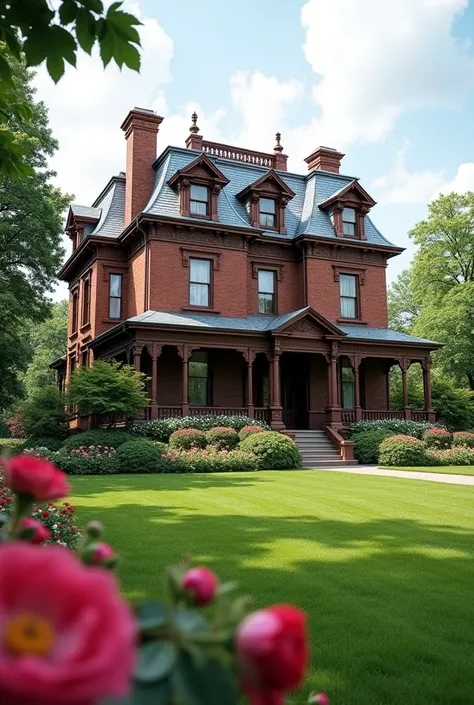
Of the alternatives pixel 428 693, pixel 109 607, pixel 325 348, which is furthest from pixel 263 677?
pixel 325 348

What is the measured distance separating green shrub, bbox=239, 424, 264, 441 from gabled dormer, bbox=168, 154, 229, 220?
9.51 m

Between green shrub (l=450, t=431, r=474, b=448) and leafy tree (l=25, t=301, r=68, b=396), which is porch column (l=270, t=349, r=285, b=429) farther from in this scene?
leafy tree (l=25, t=301, r=68, b=396)

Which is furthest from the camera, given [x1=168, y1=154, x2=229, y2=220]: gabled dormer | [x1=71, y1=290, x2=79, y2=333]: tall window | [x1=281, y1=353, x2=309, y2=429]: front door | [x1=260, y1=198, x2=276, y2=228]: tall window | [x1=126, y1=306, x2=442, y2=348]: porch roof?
[x1=71, y1=290, x2=79, y2=333]: tall window

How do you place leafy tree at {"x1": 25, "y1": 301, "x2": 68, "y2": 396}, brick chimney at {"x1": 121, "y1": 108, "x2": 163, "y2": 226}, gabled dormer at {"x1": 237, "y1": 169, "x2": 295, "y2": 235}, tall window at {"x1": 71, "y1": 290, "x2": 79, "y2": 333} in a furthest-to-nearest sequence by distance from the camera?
1. leafy tree at {"x1": 25, "y1": 301, "x2": 68, "y2": 396}
2. tall window at {"x1": 71, "y1": 290, "x2": 79, "y2": 333}
3. gabled dormer at {"x1": 237, "y1": 169, "x2": 295, "y2": 235}
4. brick chimney at {"x1": 121, "y1": 108, "x2": 163, "y2": 226}

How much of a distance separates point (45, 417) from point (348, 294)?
14.9 m

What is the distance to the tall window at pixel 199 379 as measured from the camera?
26250 millimetres

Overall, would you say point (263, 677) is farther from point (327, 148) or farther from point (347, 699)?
point (327, 148)

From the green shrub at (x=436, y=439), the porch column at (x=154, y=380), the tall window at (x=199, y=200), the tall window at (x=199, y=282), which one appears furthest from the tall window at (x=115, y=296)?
the green shrub at (x=436, y=439)

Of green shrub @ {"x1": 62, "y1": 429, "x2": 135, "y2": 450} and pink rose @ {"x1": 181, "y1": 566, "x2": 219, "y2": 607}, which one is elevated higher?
pink rose @ {"x1": 181, "y1": 566, "x2": 219, "y2": 607}

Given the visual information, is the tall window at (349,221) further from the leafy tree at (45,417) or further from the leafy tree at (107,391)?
the leafy tree at (45,417)

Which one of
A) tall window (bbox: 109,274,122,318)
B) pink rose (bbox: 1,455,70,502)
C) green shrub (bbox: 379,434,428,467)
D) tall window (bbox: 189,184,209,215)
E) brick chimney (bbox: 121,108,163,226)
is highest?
brick chimney (bbox: 121,108,163,226)

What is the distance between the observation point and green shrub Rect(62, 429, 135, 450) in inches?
793

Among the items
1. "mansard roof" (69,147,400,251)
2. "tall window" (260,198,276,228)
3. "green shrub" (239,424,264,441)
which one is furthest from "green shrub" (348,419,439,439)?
"tall window" (260,198,276,228)

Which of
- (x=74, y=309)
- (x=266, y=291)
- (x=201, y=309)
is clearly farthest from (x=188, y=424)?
(x=74, y=309)
